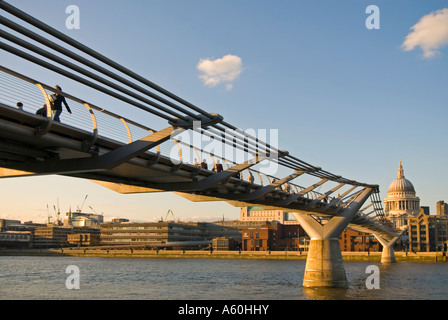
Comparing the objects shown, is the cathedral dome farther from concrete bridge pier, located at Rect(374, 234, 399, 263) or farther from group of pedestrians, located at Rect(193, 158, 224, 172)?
group of pedestrians, located at Rect(193, 158, 224, 172)

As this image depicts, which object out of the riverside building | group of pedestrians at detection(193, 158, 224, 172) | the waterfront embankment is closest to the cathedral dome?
the waterfront embankment

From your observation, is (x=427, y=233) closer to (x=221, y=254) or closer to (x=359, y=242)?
(x=359, y=242)

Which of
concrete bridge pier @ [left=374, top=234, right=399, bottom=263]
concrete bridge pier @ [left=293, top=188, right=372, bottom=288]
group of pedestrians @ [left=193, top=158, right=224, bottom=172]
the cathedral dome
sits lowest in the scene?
concrete bridge pier @ [left=374, top=234, right=399, bottom=263]

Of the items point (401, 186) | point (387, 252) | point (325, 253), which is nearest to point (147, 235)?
point (387, 252)

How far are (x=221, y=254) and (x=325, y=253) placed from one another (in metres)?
88.2

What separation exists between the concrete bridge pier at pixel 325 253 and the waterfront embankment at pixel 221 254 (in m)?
71.6

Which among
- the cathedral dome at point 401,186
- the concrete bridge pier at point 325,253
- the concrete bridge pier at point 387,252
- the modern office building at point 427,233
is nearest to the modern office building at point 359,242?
the modern office building at point 427,233

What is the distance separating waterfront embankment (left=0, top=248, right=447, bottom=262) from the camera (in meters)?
107

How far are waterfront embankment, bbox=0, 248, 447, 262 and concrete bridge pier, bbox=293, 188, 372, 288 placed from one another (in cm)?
7160

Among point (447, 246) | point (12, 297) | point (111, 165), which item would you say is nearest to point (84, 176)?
point (111, 165)

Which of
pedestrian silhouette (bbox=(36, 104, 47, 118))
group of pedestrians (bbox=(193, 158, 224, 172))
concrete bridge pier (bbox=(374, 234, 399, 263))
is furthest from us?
concrete bridge pier (bbox=(374, 234, 399, 263))

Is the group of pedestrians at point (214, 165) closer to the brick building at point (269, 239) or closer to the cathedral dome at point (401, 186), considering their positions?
the brick building at point (269, 239)

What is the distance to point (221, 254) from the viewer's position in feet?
410
